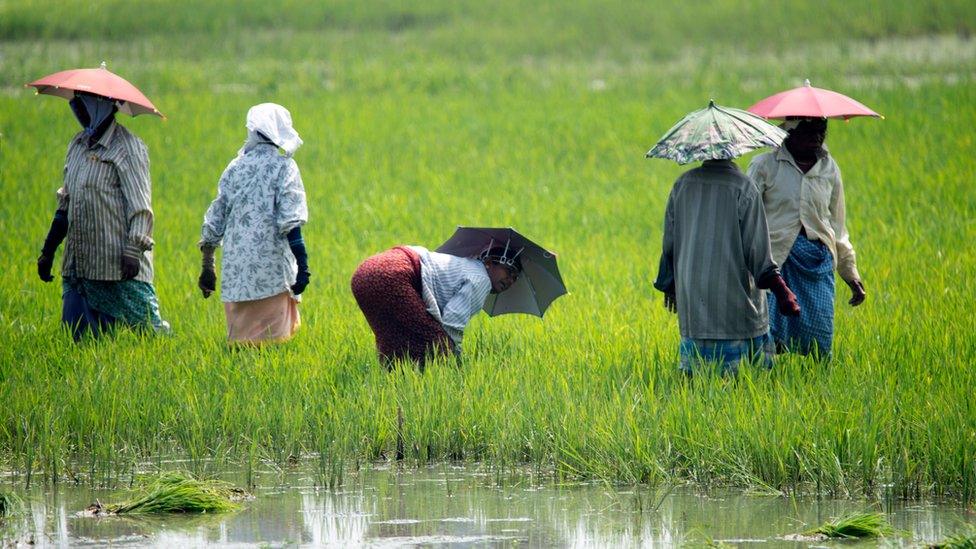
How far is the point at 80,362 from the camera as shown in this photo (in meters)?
6.16

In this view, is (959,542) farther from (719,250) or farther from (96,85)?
(96,85)

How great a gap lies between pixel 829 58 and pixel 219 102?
870 cm

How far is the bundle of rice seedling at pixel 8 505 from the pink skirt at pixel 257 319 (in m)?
2.06

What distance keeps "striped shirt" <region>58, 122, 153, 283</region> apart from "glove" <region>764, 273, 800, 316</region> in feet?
10.1

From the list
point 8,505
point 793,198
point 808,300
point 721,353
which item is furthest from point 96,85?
point 808,300

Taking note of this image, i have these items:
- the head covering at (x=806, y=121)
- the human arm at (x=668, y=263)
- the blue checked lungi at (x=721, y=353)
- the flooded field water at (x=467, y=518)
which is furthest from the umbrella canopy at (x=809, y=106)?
the flooded field water at (x=467, y=518)

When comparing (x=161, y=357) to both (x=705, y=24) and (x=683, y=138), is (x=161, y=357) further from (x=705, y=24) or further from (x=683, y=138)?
(x=705, y=24)

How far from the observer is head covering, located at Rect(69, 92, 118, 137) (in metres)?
6.34

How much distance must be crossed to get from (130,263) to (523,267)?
198 cm

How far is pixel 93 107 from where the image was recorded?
20.9 feet

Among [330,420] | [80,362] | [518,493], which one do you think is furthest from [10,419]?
[518,493]

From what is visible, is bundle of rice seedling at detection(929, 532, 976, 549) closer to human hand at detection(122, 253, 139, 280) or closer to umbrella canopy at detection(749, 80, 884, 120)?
umbrella canopy at detection(749, 80, 884, 120)

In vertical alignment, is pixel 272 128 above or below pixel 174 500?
above

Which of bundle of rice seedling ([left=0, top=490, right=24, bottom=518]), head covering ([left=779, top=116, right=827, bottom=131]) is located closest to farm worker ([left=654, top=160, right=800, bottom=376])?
head covering ([left=779, top=116, right=827, bottom=131])
